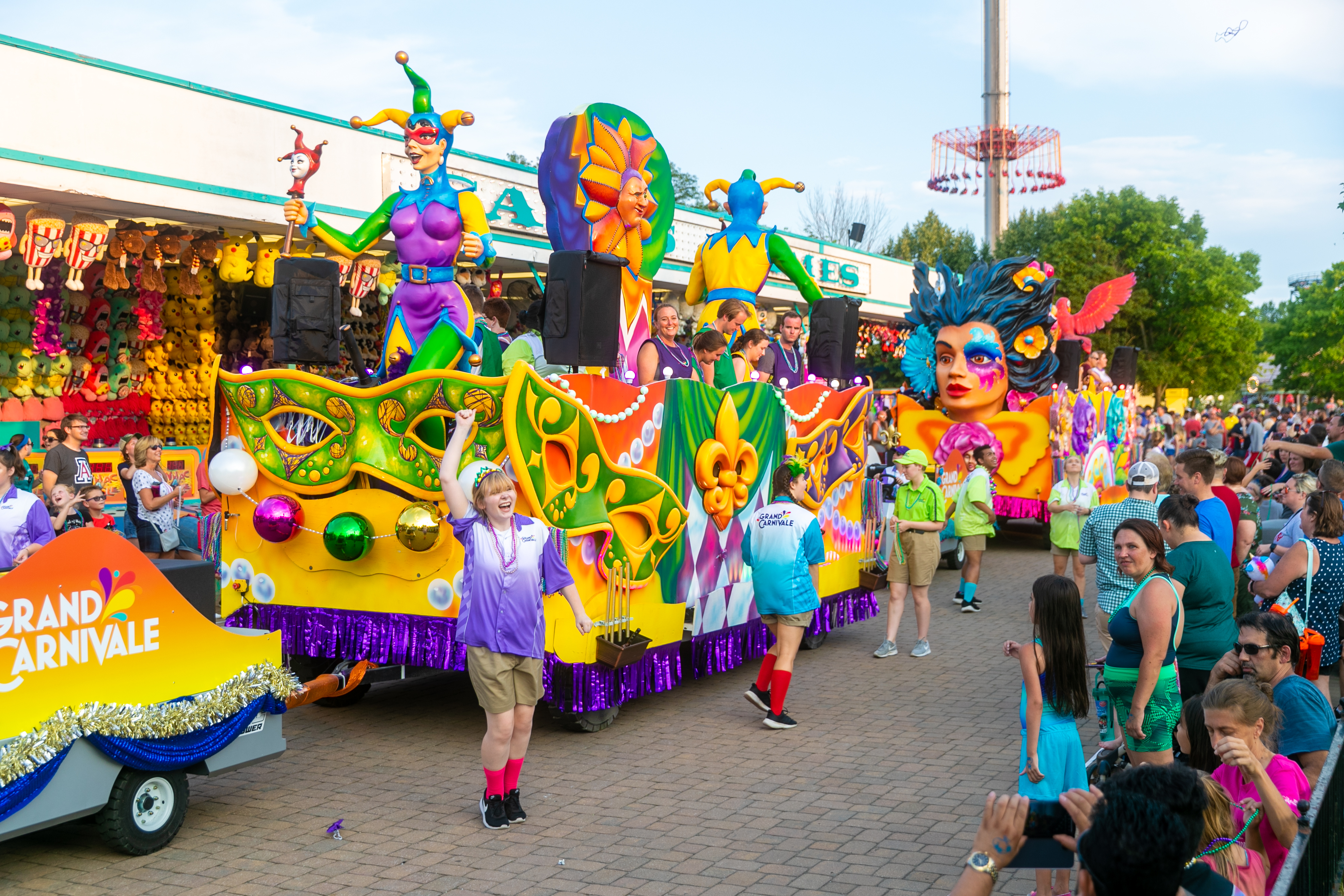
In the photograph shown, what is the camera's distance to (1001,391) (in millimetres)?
16062

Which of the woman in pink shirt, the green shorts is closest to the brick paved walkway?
the green shorts

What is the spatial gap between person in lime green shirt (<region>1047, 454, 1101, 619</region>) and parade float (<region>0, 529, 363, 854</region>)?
A: 6.85 metres

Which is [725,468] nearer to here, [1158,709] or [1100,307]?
[1158,709]

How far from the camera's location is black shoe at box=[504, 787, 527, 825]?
5.56m

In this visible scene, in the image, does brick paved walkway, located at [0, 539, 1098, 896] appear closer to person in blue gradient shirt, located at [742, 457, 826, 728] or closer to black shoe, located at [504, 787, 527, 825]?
black shoe, located at [504, 787, 527, 825]

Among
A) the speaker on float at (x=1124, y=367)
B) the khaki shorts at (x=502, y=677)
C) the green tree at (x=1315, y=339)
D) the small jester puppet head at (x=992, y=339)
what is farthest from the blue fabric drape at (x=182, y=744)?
the green tree at (x=1315, y=339)

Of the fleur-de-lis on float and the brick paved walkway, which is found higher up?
the fleur-de-lis on float

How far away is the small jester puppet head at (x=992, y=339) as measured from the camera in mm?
16016

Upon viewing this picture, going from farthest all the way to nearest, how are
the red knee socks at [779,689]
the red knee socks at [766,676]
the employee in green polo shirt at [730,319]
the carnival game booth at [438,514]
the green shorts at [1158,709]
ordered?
the employee in green polo shirt at [730,319], the red knee socks at [766,676], the red knee socks at [779,689], the carnival game booth at [438,514], the green shorts at [1158,709]

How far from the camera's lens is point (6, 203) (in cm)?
1039

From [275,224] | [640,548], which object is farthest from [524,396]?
[275,224]

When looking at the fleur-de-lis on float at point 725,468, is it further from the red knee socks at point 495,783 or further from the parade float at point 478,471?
the red knee socks at point 495,783

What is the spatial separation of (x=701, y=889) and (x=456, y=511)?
2.09 metres

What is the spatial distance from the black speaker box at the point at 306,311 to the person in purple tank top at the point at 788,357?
5088mm
